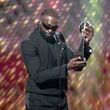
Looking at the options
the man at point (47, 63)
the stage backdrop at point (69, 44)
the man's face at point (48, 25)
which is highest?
the man's face at point (48, 25)

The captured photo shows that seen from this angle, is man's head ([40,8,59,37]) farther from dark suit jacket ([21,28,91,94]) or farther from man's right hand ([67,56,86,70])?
man's right hand ([67,56,86,70])

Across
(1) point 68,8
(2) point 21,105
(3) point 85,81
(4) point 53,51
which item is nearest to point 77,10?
(1) point 68,8

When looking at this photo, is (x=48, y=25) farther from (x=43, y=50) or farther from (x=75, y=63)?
(x=75, y=63)

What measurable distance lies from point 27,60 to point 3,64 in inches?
42.2

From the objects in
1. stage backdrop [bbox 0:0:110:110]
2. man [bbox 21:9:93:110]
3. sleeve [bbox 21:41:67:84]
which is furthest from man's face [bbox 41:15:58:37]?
stage backdrop [bbox 0:0:110:110]

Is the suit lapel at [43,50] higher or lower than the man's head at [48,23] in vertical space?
lower

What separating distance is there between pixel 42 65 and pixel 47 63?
0.03 meters

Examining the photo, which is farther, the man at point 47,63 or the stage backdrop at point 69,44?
the stage backdrop at point 69,44

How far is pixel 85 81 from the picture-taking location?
11.3 ft

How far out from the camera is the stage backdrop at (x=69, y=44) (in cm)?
305

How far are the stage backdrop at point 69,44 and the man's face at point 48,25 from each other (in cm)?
102

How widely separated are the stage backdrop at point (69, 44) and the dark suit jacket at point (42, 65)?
101 centimetres

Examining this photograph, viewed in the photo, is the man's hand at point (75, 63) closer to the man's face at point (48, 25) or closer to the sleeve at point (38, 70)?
the sleeve at point (38, 70)

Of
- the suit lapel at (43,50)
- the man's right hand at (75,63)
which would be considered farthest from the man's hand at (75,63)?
the suit lapel at (43,50)
